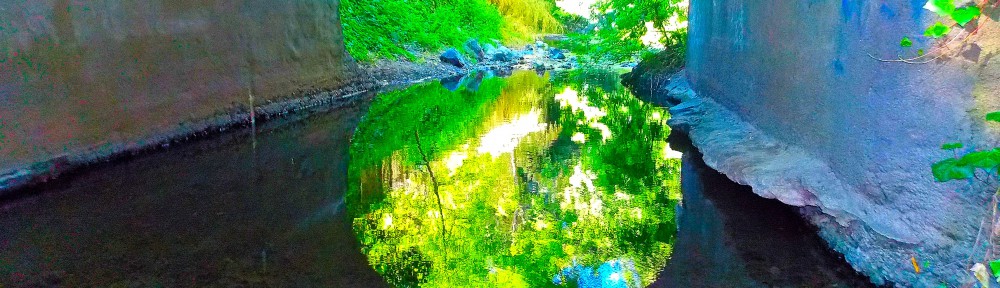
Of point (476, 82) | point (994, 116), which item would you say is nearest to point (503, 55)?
point (476, 82)

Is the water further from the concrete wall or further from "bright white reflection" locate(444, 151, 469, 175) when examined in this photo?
the concrete wall

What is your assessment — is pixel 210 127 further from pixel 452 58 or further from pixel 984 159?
pixel 452 58

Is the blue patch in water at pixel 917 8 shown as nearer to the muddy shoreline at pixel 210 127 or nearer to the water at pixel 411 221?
the water at pixel 411 221

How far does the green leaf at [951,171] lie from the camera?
2.31 metres

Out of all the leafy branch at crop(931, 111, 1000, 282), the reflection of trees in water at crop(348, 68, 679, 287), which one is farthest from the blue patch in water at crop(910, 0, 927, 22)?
the reflection of trees in water at crop(348, 68, 679, 287)

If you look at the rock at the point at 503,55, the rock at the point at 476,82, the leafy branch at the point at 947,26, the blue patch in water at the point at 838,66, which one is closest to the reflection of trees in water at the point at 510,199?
the blue patch in water at the point at 838,66

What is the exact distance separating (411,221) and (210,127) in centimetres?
407

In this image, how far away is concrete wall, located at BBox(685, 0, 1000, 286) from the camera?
8.26 ft

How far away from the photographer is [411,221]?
414 centimetres

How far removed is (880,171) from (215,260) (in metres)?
3.43

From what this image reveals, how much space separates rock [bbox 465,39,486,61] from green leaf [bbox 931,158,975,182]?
18.7m

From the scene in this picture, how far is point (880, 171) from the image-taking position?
305 centimetres

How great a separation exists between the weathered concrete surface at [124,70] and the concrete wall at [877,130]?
5.24 meters

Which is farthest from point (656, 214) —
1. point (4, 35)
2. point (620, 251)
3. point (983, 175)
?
point (4, 35)
